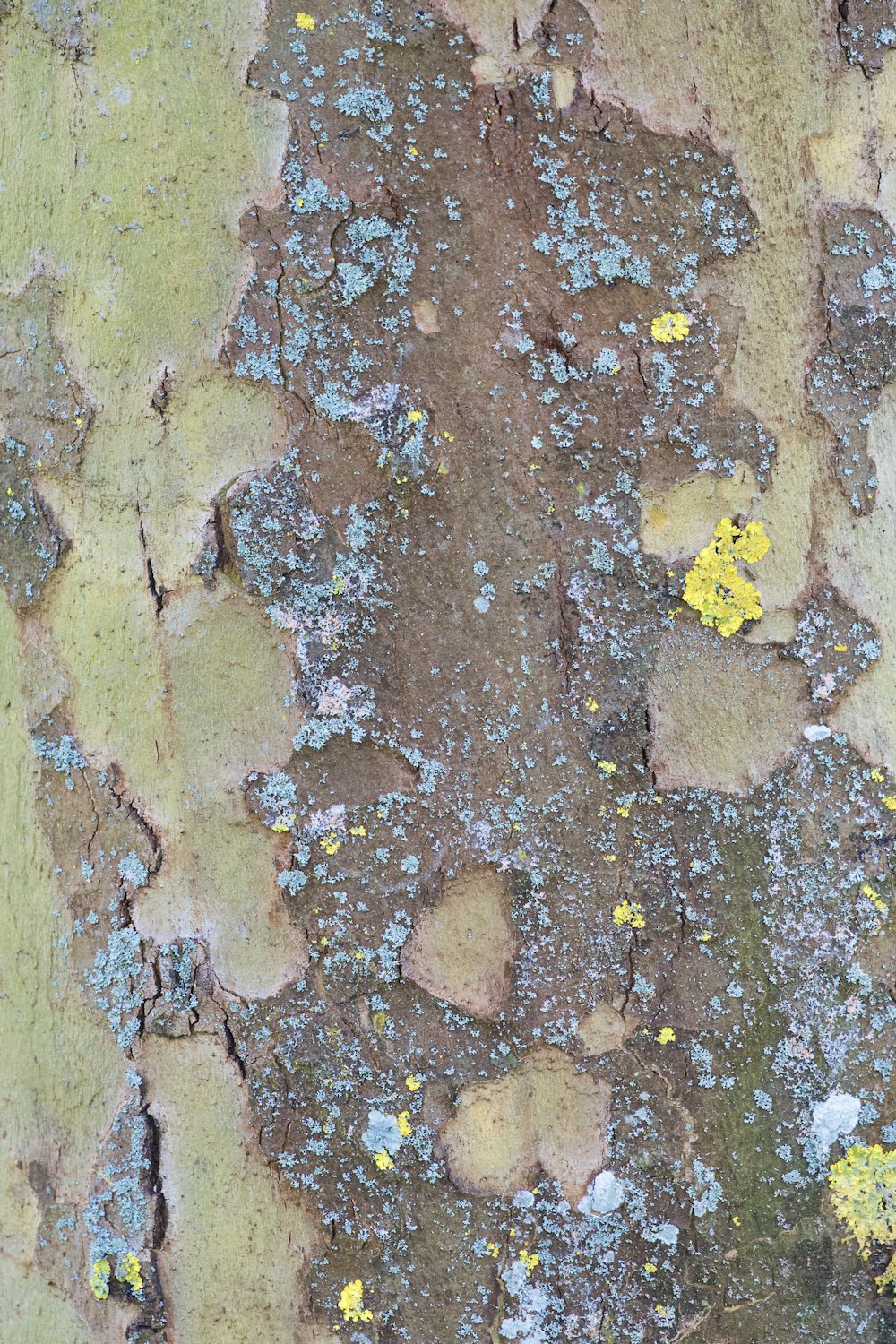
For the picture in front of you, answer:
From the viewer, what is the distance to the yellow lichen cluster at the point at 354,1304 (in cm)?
106

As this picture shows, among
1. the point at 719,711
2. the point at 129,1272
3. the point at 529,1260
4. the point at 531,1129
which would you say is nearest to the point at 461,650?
the point at 719,711

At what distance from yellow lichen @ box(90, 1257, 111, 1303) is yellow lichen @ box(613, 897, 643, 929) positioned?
755 millimetres

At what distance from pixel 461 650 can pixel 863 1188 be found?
815 mm

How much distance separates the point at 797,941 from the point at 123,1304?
0.94 meters

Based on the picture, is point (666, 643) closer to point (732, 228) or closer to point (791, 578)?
point (791, 578)

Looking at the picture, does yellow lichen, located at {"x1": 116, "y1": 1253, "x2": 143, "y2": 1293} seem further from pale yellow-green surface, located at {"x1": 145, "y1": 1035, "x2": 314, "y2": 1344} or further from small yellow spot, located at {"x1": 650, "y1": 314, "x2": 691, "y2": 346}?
small yellow spot, located at {"x1": 650, "y1": 314, "x2": 691, "y2": 346}

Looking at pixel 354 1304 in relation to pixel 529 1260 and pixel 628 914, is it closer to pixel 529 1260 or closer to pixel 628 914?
pixel 529 1260

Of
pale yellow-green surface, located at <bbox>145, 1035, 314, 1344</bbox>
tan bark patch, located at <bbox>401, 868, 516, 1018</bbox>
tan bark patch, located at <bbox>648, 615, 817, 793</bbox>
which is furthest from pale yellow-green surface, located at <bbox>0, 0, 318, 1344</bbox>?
tan bark patch, located at <bbox>648, 615, 817, 793</bbox>

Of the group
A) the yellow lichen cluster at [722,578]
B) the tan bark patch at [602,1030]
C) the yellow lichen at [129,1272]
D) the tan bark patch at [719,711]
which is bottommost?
the yellow lichen at [129,1272]

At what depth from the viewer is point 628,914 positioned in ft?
3.48

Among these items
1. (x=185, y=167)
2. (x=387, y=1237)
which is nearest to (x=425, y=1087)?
(x=387, y=1237)

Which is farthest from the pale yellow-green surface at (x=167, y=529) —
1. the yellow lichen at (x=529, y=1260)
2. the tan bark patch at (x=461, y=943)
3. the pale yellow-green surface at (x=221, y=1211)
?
the yellow lichen at (x=529, y=1260)

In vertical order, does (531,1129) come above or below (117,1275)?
above

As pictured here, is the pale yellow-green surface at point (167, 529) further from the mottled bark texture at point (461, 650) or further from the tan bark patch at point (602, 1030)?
the tan bark patch at point (602, 1030)
